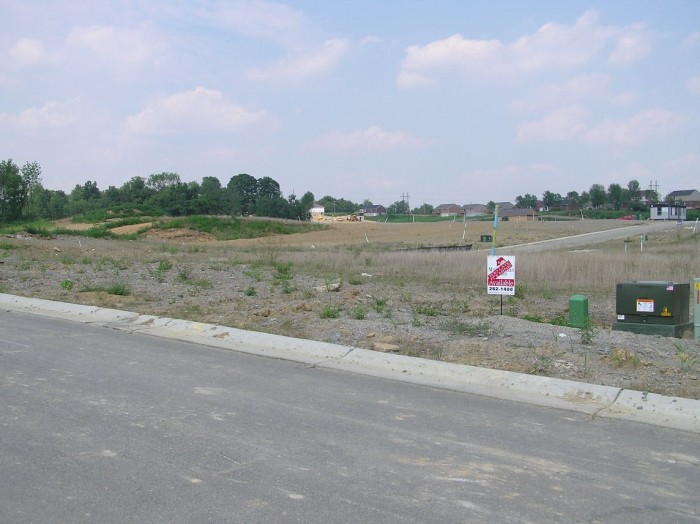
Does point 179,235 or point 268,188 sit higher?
point 268,188

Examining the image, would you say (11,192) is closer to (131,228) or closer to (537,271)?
(131,228)

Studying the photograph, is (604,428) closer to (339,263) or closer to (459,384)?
(459,384)

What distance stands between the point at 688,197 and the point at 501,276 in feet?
596

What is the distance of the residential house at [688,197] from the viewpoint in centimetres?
16900

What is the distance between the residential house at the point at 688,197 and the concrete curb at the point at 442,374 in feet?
576

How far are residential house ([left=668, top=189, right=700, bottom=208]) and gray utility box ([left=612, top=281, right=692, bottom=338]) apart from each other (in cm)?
17161

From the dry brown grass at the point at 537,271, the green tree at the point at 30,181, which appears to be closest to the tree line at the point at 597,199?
the green tree at the point at 30,181

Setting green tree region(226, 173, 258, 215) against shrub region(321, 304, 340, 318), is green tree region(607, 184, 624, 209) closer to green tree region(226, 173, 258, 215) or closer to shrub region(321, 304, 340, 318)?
green tree region(226, 173, 258, 215)

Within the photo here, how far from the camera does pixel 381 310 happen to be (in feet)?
46.1

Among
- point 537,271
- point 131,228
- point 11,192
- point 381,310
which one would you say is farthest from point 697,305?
point 11,192

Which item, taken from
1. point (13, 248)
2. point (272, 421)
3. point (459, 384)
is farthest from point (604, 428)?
point (13, 248)

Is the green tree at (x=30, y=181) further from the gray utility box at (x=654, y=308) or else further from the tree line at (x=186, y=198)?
the gray utility box at (x=654, y=308)

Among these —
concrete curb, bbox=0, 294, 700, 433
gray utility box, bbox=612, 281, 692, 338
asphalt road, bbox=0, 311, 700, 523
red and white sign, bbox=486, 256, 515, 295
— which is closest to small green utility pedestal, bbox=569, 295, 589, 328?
gray utility box, bbox=612, 281, 692, 338

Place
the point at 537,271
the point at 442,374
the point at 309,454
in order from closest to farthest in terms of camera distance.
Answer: the point at 309,454, the point at 442,374, the point at 537,271
